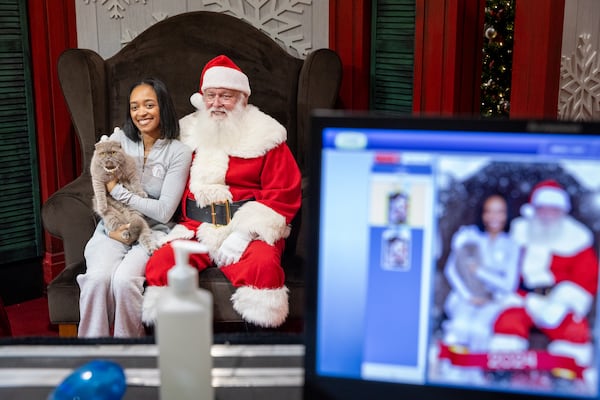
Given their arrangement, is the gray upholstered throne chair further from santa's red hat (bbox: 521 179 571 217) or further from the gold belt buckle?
santa's red hat (bbox: 521 179 571 217)

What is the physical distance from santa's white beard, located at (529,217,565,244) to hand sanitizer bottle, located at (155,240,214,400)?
0.39 meters

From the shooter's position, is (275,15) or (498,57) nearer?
(275,15)

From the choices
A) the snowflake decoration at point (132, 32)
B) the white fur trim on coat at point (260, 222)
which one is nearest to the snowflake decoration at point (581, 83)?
the white fur trim on coat at point (260, 222)

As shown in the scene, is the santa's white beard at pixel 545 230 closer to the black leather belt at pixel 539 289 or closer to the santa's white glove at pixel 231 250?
the black leather belt at pixel 539 289

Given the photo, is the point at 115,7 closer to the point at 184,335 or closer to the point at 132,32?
the point at 132,32

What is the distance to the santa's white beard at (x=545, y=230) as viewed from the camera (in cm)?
84

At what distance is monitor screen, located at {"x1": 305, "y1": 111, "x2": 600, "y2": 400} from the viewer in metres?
0.84

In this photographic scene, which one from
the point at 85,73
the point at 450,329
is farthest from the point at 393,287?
the point at 85,73

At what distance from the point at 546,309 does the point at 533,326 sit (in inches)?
1.0

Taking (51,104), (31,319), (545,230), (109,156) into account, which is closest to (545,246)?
(545,230)

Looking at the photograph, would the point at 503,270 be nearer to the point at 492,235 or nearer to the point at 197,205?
the point at 492,235

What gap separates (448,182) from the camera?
33.6 inches

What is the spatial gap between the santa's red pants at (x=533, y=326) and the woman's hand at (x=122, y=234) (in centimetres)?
173

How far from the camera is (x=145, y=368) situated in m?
1.14
